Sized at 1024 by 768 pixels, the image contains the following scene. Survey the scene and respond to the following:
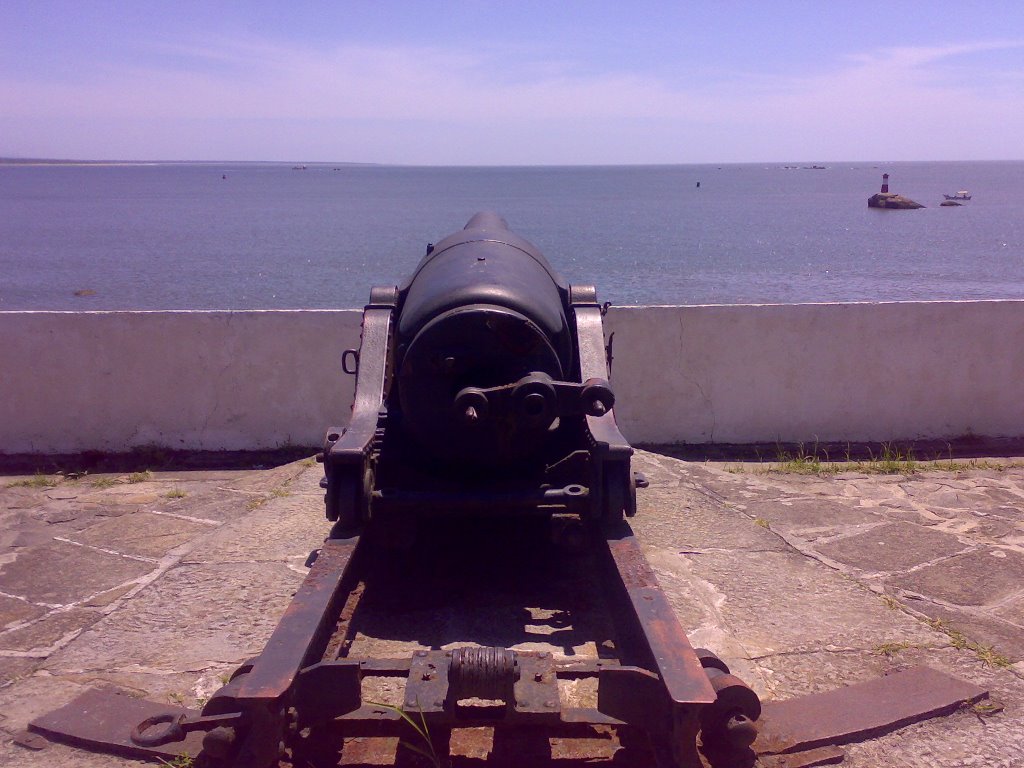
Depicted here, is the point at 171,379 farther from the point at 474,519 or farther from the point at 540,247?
the point at 540,247

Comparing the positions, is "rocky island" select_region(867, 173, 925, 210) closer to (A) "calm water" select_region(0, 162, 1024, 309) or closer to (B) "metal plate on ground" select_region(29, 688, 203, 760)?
(A) "calm water" select_region(0, 162, 1024, 309)

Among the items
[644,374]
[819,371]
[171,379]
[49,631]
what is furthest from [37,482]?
[819,371]

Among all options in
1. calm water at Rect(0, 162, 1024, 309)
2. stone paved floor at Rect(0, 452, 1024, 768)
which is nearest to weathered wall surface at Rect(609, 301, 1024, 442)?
stone paved floor at Rect(0, 452, 1024, 768)

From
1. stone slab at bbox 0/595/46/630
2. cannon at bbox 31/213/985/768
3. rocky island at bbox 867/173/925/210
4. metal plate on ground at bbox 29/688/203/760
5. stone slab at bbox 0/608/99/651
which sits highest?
rocky island at bbox 867/173/925/210

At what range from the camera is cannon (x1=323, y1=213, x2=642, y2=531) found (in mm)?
3916

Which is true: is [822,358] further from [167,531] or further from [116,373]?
[116,373]

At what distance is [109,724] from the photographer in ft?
10.6

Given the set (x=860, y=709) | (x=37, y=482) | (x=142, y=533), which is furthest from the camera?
(x=37, y=482)

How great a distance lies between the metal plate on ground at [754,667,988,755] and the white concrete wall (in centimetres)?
384

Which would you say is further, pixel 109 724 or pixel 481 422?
pixel 481 422

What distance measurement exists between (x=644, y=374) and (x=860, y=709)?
4.14m

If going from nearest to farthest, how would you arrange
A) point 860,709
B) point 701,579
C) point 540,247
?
1. point 860,709
2. point 701,579
3. point 540,247

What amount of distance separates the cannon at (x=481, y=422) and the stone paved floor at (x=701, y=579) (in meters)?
0.68

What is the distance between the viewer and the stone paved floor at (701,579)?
3611 millimetres
